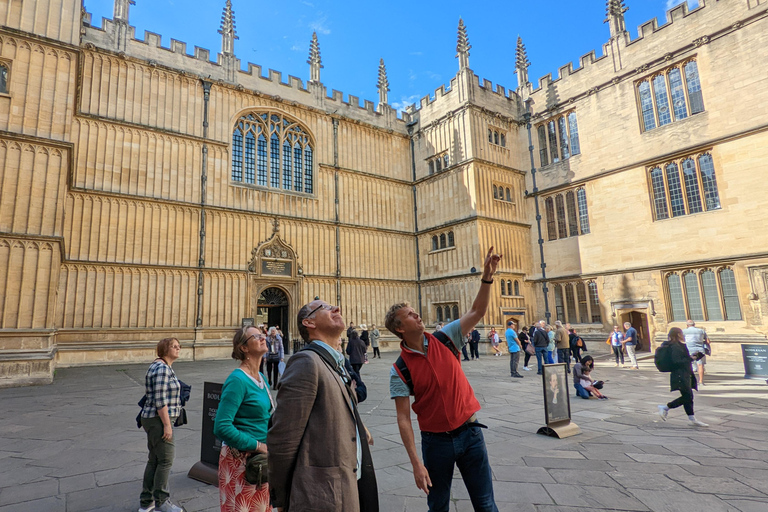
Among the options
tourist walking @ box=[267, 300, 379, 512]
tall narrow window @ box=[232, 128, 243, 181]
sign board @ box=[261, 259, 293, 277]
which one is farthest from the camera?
tall narrow window @ box=[232, 128, 243, 181]

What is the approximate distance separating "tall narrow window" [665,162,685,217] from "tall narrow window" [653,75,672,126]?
1936 mm

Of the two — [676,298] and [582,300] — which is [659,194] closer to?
[676,298]

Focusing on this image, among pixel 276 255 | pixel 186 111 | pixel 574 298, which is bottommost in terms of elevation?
pixel 574 298

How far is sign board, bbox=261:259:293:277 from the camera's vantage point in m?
18.7

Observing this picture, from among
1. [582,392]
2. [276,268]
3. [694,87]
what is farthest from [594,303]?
[276,268]

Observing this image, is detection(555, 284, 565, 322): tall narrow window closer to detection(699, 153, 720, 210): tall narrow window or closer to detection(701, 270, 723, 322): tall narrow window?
detection(701, 270, 723, 322): tall narrow window

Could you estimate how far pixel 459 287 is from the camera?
20828 millimetres

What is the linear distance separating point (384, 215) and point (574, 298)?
33.8 feet

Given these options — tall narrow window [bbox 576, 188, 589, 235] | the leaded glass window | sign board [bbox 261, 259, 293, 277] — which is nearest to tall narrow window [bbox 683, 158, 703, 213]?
the leaded glass window

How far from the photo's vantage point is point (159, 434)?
336cm

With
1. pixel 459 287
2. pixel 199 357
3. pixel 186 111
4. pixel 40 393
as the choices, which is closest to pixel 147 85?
pixel 186 111

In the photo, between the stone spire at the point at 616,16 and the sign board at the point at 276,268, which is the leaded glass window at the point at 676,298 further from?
the sign board at the point at 276,268

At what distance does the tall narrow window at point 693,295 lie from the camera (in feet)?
51.9

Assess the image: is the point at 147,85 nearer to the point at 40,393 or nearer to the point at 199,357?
the point at 199,357
